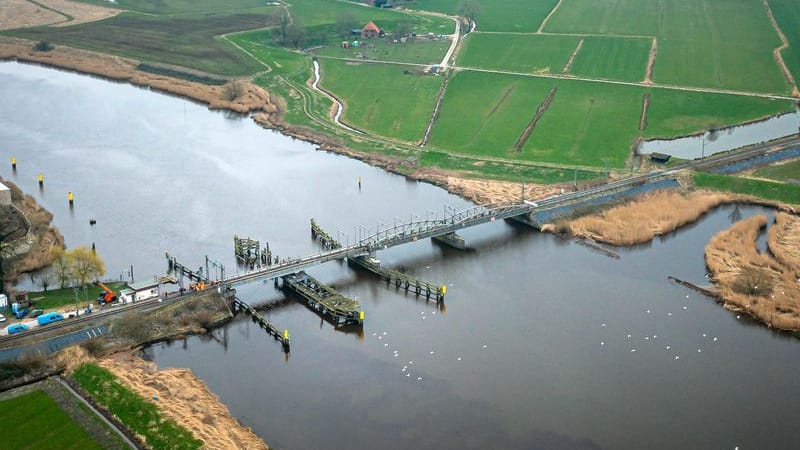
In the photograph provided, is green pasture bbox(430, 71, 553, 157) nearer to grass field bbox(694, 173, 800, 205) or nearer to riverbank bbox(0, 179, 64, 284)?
grass field bbox(694, 173, 800, 205)

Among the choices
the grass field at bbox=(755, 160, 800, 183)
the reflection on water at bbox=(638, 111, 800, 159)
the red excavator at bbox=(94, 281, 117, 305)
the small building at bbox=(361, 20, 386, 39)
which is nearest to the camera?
the red excavator at bbox=(94, 281, 117, 305)

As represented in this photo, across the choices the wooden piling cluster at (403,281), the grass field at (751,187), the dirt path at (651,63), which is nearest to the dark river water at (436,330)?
the wooden piling cluster at (403,281)

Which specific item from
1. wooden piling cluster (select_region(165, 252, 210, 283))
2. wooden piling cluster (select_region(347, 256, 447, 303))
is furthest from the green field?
wooden piling cluster (select_region(165, 252, 210, 283))

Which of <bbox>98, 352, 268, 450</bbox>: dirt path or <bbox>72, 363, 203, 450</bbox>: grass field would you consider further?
<bbox>98, 352, 268, 450</bbox>: dirt path

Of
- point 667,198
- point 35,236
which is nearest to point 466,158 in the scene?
point 667,198

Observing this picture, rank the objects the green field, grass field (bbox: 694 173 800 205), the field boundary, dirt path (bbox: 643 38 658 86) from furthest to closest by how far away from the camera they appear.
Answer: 1. the green field
2. dirt path (bbox: 643 38 658 86)
3. the field boundary
4. grass field (bbox: 694 173 800 205)

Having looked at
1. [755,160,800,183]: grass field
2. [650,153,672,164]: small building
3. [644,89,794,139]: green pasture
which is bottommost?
[755,160,800,183]: grass field
